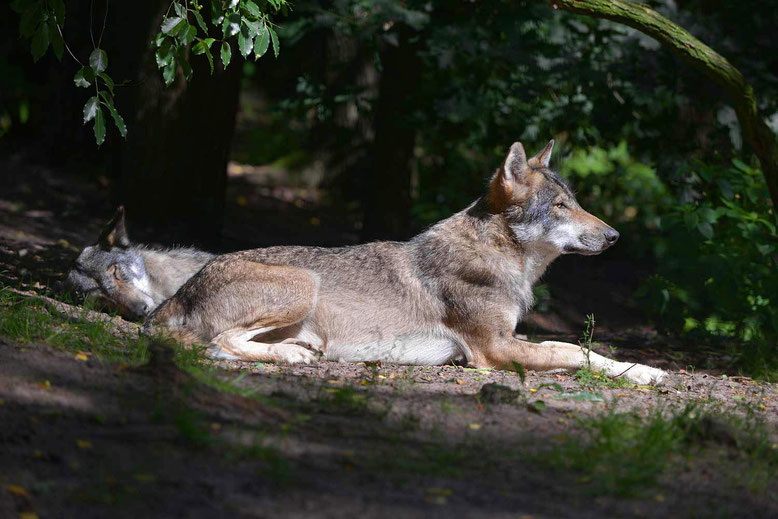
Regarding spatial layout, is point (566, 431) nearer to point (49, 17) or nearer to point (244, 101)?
point (49, 17)

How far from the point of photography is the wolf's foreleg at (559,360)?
6.27 meters

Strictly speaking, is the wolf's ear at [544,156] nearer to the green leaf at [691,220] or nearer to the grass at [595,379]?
the green leaf at [691,220]

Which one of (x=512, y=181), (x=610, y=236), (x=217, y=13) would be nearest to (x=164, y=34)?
(x=217, y=13)

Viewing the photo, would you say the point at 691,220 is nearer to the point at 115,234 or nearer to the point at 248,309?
the point at 248,309

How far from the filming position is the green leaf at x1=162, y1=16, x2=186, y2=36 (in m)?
5.21

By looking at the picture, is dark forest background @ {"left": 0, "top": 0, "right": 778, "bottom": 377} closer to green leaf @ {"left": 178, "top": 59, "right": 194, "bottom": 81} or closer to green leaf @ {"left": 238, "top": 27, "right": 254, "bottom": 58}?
green leaf @ {"left": 178, "top": 59, "right": 194, "bottom": 81}

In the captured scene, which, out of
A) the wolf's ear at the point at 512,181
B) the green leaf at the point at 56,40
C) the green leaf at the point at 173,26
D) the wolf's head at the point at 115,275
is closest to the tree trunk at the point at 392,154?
the wolf's head at the point at 115,275

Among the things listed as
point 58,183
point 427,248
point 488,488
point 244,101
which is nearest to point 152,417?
point 488,488

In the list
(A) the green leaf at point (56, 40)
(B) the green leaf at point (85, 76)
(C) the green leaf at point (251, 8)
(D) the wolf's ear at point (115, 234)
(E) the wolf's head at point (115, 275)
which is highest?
(C) the green leaf at point (251, 8)

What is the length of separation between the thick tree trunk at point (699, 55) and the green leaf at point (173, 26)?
2.94 m

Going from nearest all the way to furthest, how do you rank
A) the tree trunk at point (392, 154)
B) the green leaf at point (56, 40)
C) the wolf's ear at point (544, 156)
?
the green leaf at point (56, 40) < the wolf's ear at point (544, 156) < the tree trunk at point (392, 154)

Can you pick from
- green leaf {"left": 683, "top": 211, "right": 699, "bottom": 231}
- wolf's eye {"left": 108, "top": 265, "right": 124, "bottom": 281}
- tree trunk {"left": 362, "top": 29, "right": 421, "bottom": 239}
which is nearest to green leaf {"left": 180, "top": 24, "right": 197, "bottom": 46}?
wolf's eye {"left": 108, "top": 265, "right": 124, "bottom": 281}

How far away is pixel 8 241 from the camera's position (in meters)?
9.38

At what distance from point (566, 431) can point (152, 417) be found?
2079mm
